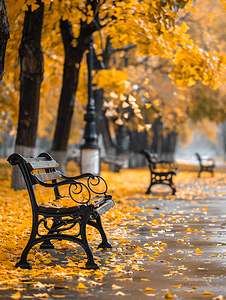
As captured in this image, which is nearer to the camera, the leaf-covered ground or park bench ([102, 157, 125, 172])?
the leaf-covered ground

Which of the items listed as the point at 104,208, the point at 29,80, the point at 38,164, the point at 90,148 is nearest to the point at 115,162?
the point at 90,148

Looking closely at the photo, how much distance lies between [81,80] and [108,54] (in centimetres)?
146

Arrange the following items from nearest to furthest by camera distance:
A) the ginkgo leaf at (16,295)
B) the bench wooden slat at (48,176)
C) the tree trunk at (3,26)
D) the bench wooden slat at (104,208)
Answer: the ginkgo leaf at (16,295) → the bench wooden slat at (104,208) → the tree trunk at (3,26) → the bench wooden slat at (48,176)

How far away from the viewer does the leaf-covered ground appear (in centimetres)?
347

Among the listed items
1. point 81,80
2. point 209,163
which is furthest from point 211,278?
point 209,163

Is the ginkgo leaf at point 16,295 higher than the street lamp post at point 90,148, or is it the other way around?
the street lamp post at point 90,148

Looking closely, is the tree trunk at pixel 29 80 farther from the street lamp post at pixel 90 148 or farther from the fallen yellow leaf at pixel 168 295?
the fallen yellow leaf at pixel 168 295

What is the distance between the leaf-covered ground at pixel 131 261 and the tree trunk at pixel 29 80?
2396 millimetres

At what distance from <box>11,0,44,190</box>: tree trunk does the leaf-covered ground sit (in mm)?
2396

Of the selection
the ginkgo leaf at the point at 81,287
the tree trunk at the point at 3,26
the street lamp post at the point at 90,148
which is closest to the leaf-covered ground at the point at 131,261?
the ginkgo leaf at the point at 81,287

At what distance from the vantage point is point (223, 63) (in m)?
9.66

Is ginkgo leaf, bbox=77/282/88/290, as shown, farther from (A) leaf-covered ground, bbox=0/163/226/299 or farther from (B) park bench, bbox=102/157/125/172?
(B) park bench, bbox=102/157/125/172

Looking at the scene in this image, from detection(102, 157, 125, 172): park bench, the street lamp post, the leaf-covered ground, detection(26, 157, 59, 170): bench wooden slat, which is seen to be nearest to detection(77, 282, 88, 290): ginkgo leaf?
the leaf-covered ground

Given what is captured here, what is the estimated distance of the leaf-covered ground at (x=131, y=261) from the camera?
11.4 feet
